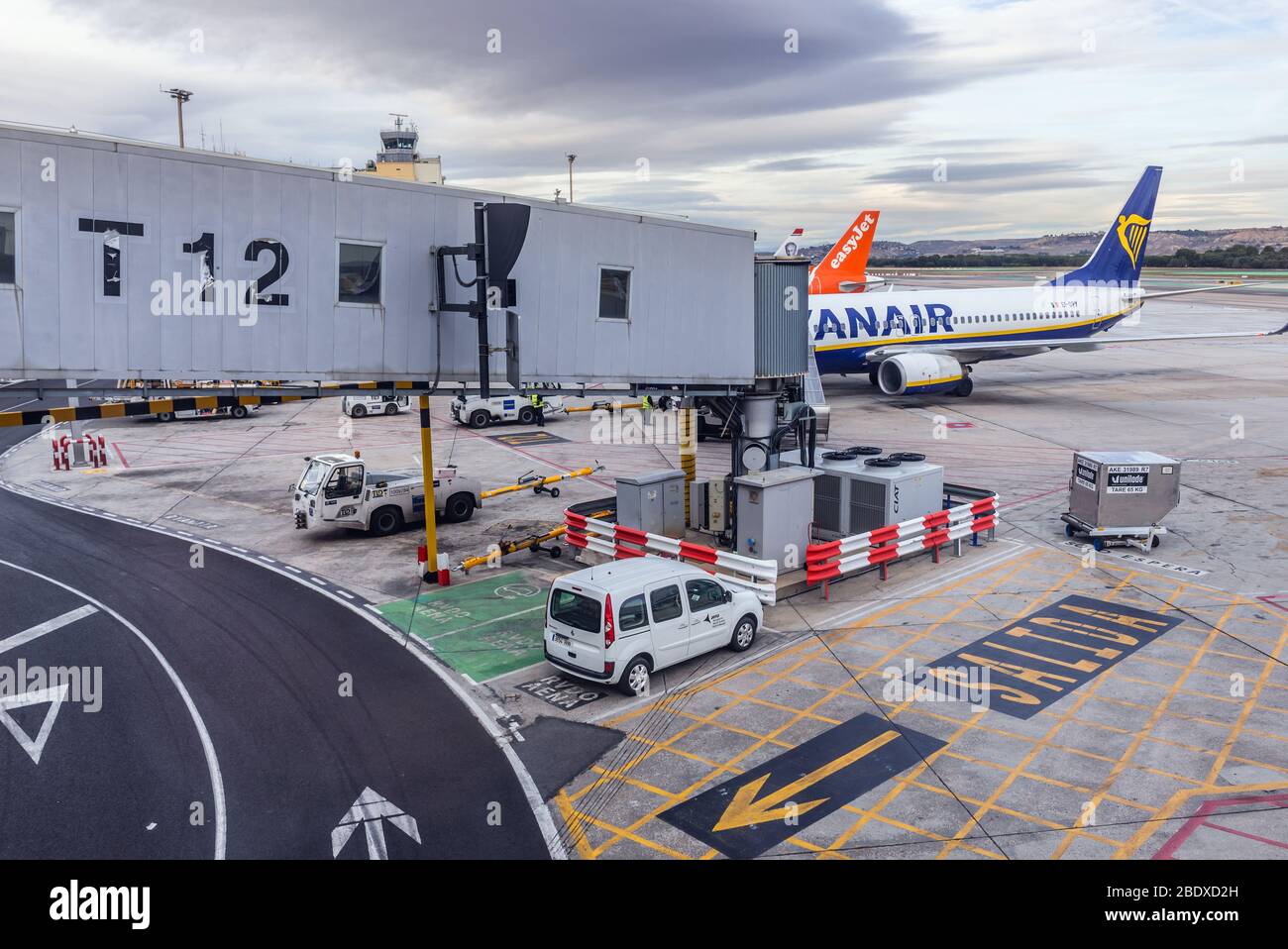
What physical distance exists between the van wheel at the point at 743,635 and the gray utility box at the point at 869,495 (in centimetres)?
661

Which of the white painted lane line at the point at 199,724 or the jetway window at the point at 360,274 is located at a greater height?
the jetway window at the point at 360,274

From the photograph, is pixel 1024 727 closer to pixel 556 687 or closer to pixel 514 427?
pixel 556 687

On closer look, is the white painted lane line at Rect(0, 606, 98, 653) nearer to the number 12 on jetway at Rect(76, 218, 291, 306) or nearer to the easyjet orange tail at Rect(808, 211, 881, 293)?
the number 12 on jetway at Rect(76, 218, 291, 306)

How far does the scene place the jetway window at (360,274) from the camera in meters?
18.4

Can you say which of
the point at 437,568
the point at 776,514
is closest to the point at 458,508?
the point at 437,568

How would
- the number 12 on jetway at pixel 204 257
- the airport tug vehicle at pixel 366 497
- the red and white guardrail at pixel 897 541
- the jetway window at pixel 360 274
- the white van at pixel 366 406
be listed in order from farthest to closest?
the white van at pixel 366 406
the airport tug vehicle at pixel 366 497
the red and white guardrail at pixel 897 541
the jetway window at pixel 360 274
the number 12 on jetway at pixel 204 257

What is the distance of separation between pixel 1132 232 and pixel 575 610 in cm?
4942

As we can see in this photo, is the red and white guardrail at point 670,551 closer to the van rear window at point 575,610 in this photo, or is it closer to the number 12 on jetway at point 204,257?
the van rear window at point 575,610

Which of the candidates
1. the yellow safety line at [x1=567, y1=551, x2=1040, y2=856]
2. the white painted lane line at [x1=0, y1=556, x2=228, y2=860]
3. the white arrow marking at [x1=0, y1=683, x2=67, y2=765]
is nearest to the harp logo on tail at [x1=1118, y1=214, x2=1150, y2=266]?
the yellow safety line at [x1=567, y1=551, x2=1040, y2=856]

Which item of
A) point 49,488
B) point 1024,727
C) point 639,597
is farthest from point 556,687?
point 49,488

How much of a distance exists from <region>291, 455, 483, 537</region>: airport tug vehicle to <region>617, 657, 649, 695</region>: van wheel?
12.6 m

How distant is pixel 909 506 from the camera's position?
24.4 m

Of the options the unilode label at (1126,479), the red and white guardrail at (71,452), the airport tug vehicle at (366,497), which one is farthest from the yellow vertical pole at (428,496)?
the red and white guardrail at (71,452)
